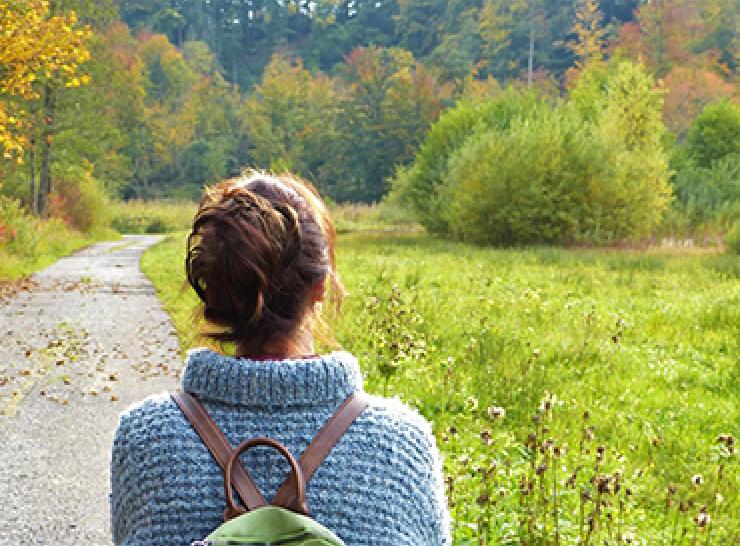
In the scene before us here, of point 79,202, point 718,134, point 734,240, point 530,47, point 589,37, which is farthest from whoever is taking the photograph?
point 530,47

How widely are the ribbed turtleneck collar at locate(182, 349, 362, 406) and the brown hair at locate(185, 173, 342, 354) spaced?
8cm

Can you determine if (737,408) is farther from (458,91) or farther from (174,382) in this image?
(458,91)

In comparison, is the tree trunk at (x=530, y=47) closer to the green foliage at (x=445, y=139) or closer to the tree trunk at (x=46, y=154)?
the green foliage at (x=445, y=139)

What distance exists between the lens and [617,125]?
123ft

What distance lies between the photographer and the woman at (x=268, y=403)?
1.76 m

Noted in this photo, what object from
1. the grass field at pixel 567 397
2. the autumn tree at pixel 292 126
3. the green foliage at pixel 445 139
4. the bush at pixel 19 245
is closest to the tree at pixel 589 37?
the autumn tree at pixel 292 126

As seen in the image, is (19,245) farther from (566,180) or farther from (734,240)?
(734,240)

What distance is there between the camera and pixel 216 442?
178cm

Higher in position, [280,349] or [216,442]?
[280,349]

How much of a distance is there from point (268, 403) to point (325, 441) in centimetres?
14

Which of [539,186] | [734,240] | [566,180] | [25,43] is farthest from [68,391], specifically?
[566,180]

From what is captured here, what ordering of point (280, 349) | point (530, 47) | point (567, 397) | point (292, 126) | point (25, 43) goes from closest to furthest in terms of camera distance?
point (280, 349), point (567, 397), point (25, 43), point (292, 126), point (530, 47)

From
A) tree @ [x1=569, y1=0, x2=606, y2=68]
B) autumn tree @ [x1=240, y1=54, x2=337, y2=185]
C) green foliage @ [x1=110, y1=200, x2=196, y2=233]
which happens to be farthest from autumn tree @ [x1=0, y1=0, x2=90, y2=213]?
autumn tree @ [x1=240, y1=54, x2=337, y2=185]

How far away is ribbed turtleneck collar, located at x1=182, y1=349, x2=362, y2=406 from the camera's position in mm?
1796
